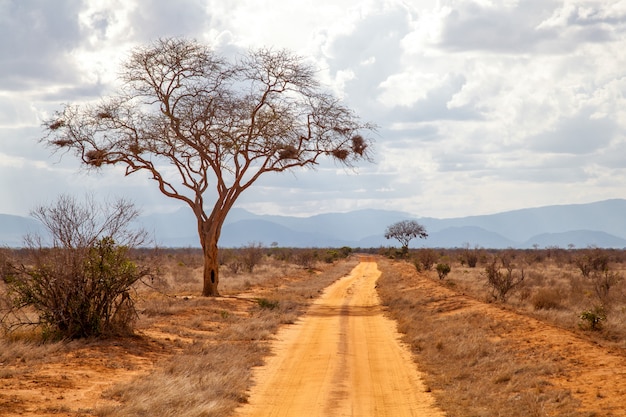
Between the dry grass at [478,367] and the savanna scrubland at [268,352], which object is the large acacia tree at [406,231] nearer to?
the savanna scrubland at [268,352]

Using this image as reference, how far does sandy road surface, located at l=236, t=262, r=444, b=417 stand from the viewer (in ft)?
35.3

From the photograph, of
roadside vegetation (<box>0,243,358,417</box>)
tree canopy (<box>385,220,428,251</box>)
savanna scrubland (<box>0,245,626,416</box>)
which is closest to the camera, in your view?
roadside vegetation (<box>0,243,358,417</box>)

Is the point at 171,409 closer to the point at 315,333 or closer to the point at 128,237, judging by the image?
the point at 128,237

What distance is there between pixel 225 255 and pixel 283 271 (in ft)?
55.4

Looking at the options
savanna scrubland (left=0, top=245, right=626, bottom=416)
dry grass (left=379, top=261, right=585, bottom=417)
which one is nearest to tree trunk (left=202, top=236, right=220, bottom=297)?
savanna scrubland (left=0, top=245, right=626, bottom=416)

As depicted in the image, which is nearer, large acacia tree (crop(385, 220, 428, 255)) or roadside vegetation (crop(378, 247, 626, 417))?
roadside vegetation (crop(378, 247, 626, 417))

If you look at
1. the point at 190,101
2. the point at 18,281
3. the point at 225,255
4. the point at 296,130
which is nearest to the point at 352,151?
the point at 296,130

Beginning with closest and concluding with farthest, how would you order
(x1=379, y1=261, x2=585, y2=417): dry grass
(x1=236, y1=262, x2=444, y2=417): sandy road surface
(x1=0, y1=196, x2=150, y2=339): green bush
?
1. (x1=379, y1=261, x2=585, y2=417): dry grass
2. (x1=236, y1=262, x2=444, y2=417): sandy road surface
3. (x1=0, y1=196, x2=150, y2=339): green bush

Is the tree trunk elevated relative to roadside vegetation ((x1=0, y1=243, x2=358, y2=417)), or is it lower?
elevated

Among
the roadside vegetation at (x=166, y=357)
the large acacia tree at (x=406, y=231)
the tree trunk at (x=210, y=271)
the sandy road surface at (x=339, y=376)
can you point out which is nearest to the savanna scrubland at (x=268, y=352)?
the roadside vegetation at (x=166, y=357)

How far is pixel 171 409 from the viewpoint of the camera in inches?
386

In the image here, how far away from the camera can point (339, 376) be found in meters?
13.2

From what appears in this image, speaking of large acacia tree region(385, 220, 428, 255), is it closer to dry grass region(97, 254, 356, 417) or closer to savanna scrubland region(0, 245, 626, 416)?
dry grass region(97, 254, 356, 417)

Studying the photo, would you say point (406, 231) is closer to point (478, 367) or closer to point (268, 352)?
point (268, 352)
